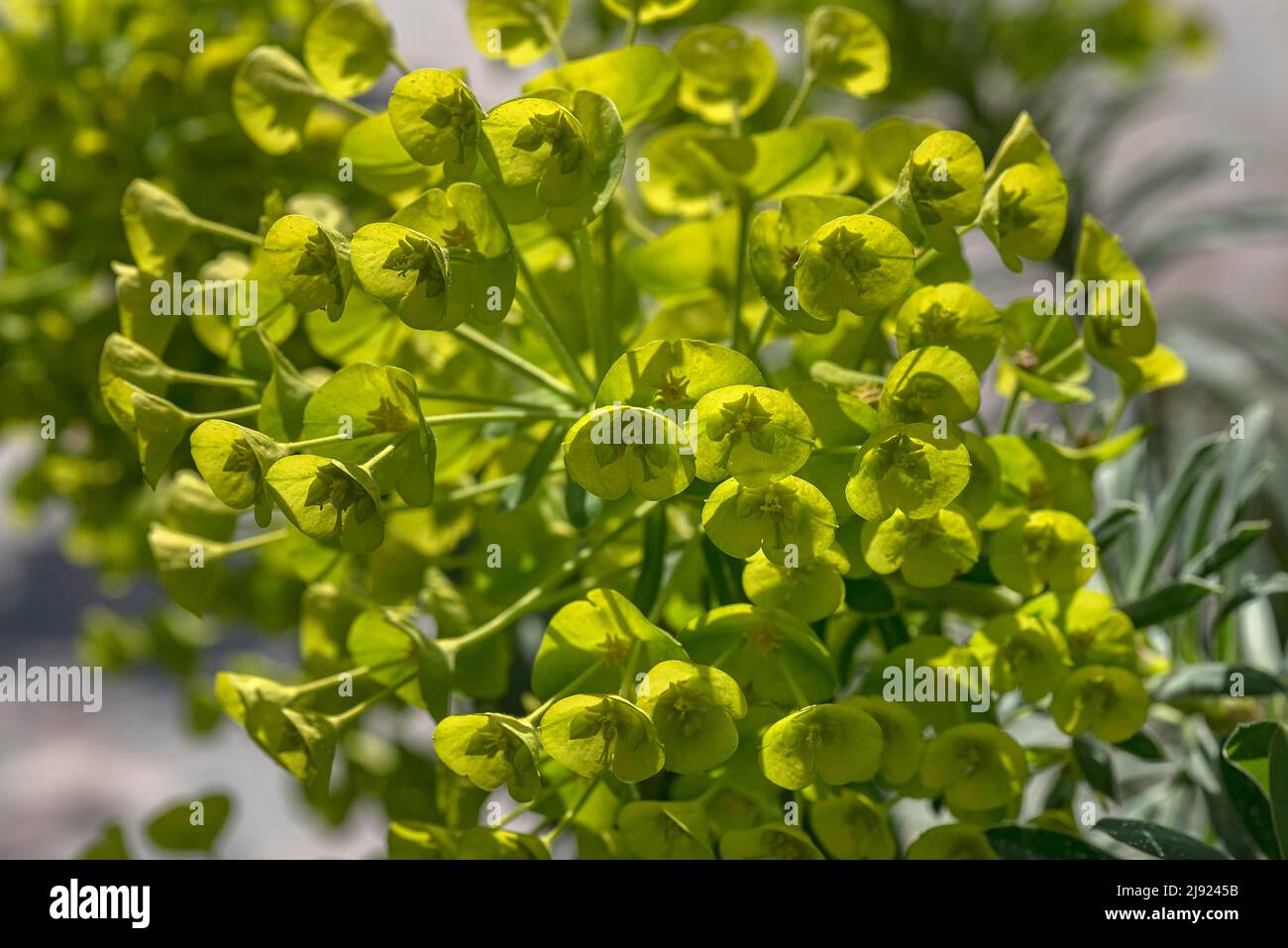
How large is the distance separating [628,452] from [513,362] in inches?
5.3

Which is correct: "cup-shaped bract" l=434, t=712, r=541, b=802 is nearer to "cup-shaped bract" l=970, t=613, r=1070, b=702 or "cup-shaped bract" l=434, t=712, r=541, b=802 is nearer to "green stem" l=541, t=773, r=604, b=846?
"green stem" l=541, t=773, r=604, b=846

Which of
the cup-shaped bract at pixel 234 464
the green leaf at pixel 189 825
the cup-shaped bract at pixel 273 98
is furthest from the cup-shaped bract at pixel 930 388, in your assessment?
the green leaf at pixel 189 825

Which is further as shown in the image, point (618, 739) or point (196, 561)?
point (196, 561)

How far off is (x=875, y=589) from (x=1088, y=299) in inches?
6.0

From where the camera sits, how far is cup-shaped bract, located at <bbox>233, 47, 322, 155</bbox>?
0.58 metres

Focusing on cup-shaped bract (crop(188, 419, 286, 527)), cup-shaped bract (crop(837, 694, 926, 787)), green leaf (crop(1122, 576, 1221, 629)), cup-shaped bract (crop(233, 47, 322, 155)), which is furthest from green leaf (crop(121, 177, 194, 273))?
green leaf (crop(1122, 576, 1221, 629))

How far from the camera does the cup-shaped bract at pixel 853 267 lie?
0.42 meters

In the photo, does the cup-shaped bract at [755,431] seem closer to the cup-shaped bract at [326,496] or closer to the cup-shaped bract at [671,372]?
the cup-shaped bract at [671,372]

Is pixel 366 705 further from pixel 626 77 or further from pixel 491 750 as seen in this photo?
pixel 626 77

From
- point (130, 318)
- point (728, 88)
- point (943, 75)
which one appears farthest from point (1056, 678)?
point (943, 75)

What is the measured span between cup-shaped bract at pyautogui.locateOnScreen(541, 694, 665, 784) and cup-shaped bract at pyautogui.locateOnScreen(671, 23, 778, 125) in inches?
12.2

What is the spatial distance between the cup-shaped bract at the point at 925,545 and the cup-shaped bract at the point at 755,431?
71 mm
